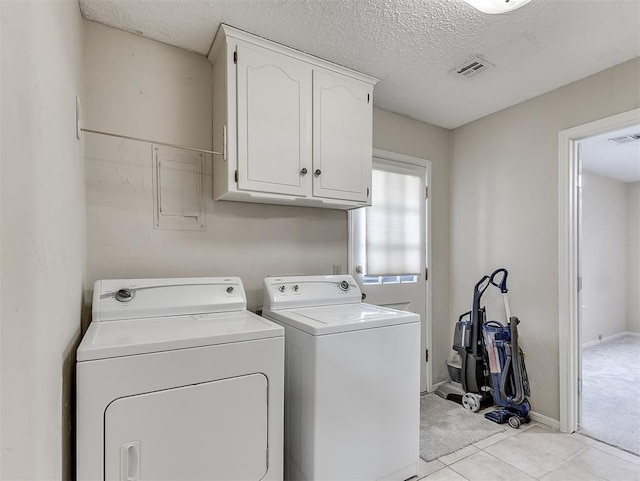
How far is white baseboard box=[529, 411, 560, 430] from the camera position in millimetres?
2385

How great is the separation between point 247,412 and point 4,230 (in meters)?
1.07

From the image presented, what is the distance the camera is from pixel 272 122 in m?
1.93

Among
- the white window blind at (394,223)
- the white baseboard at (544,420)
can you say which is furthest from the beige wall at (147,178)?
the white baseboard at (544,420)

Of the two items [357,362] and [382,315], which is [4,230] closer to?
[357,362]

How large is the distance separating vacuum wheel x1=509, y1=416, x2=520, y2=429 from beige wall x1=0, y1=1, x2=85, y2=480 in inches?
104

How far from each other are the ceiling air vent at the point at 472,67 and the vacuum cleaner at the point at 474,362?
1.56 metres

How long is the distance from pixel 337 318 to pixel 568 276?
1.76 metres

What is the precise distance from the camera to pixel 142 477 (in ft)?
3.92

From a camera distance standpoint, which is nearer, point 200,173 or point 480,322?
point 200,173

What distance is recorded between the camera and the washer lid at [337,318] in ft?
5.30

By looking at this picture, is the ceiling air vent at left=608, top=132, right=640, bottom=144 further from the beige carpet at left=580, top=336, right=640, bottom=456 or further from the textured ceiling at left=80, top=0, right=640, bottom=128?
the beige carpet at left=580, top=336, right=640, bottom=456

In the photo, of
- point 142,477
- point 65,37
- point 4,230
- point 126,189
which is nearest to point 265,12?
point 65,37

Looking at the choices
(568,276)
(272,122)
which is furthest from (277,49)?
(568,276)

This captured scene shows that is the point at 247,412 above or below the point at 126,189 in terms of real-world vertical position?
below
